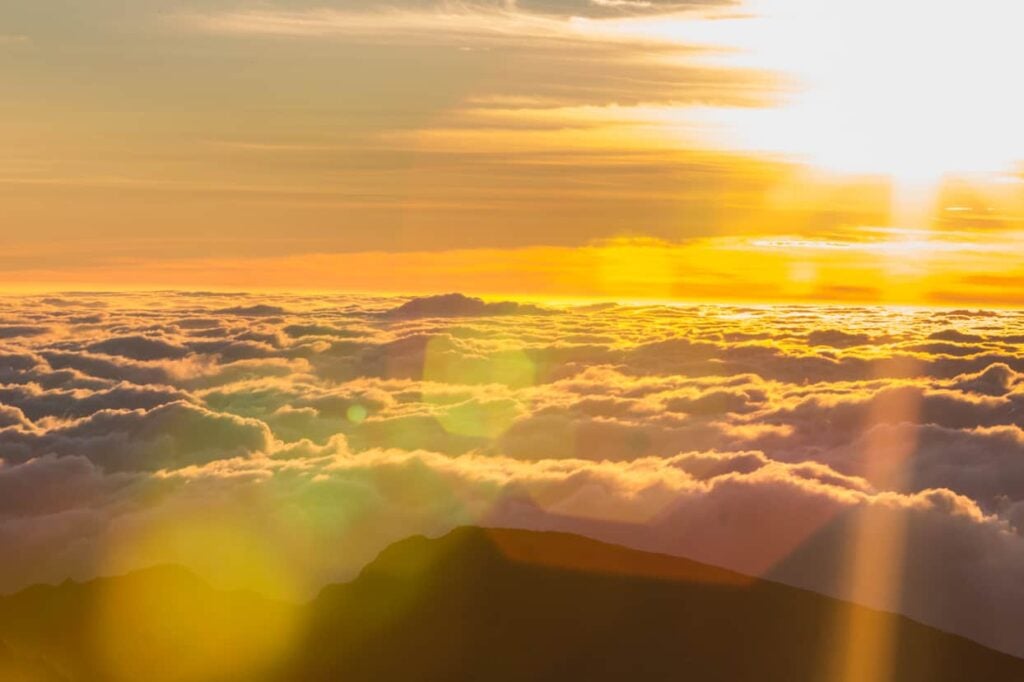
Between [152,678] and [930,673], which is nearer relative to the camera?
[930,673]

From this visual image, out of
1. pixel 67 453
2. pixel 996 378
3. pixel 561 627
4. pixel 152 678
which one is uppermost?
pixel 996 378

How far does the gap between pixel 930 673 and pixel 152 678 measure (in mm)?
113962

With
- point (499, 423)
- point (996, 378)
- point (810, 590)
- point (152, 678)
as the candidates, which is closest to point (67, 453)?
point (152, 678)

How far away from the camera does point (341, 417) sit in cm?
18312

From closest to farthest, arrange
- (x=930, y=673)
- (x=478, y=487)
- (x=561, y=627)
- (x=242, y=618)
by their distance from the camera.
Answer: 1. (x=930, y=673)
2. (x=478, y=487)
3. (x=561, y=627)
4. (x=242, y=618)

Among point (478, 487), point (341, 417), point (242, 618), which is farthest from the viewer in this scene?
point (242, 618)

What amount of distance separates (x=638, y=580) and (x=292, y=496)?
65.2m

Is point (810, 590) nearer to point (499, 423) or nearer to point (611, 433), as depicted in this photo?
point (611, 433)

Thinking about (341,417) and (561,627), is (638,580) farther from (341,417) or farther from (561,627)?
(341,417)

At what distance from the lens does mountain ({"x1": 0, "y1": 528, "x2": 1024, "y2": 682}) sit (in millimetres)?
152750

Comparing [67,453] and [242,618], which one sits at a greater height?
[67,453]

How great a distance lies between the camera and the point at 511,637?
16725 centimetres

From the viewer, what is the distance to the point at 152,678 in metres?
177

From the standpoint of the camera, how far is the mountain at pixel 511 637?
6014 inches
